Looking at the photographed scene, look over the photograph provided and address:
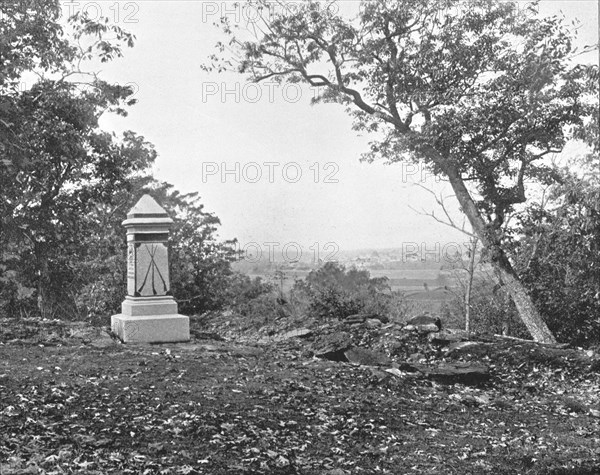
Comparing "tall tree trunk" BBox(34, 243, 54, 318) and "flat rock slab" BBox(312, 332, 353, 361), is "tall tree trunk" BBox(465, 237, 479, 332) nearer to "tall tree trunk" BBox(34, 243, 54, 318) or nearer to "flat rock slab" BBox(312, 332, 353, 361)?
"flat rock slab" BBox(312, 332, 353, 361)

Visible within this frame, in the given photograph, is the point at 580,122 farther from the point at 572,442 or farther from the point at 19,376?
the point at 19,376

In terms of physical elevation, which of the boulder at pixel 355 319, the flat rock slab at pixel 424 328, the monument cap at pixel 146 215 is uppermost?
the monument cap at pixel 146 215

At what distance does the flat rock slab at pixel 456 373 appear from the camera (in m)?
10.0

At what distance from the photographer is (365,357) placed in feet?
34.5

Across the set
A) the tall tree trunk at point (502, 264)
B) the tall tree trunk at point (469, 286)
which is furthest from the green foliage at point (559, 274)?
the tall tree trunk at point (469, 286)

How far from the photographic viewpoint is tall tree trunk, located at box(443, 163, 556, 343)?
16688 millimetres

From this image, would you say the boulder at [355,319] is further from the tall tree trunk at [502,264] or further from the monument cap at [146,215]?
the tall tree trunk at [502,264]

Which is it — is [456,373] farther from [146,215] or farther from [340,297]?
[146,215]

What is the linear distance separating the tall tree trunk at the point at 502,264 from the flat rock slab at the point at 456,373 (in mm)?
6728

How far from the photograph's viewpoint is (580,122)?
1738cm

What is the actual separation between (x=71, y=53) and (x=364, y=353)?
1103cm

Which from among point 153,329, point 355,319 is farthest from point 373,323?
point 153,329

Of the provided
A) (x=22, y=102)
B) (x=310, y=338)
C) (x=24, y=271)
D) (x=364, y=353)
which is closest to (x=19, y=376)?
(x=364, y=353)

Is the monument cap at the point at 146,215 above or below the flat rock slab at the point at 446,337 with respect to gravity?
above
